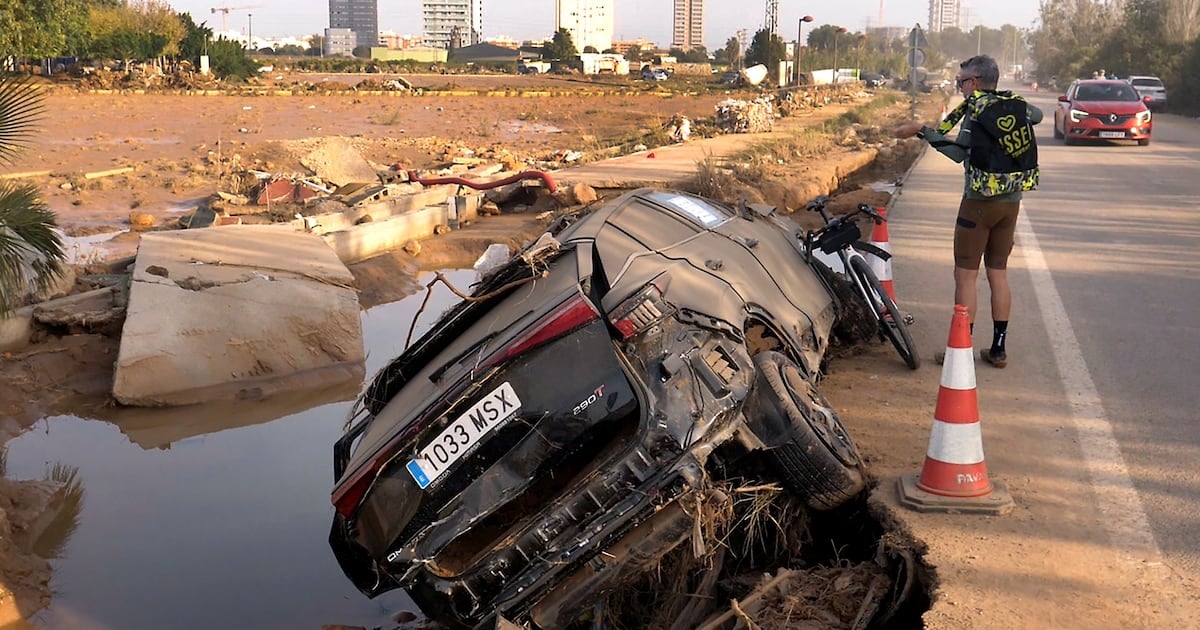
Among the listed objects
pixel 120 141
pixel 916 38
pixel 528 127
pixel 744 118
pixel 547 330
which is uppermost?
pixel 916 38

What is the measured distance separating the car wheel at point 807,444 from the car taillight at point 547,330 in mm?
823

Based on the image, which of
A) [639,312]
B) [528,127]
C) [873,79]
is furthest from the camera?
[873,79]

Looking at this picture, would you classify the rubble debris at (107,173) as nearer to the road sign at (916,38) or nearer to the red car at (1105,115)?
the road sign at (916,38)

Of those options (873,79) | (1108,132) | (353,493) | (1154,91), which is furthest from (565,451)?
(873,79)

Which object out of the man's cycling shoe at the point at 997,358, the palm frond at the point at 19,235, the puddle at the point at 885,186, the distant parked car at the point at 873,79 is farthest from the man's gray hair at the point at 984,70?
the distant parked car at the point at 873,79

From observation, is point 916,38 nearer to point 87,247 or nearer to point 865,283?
point 87,247

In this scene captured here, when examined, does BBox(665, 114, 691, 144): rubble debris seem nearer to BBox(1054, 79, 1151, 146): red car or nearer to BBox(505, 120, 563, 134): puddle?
BBox(505, 120, 563, 134): puddle

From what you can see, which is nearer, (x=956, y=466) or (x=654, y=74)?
(x=956, y=466)

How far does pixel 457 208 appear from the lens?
15.3 m

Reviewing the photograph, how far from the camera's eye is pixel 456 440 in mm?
4039

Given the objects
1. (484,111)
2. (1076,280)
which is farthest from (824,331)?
(484,111)

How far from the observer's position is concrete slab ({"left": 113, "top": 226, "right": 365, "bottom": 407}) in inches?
316

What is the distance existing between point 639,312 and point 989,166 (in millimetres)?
3518

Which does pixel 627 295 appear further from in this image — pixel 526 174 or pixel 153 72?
pixel 153 72
